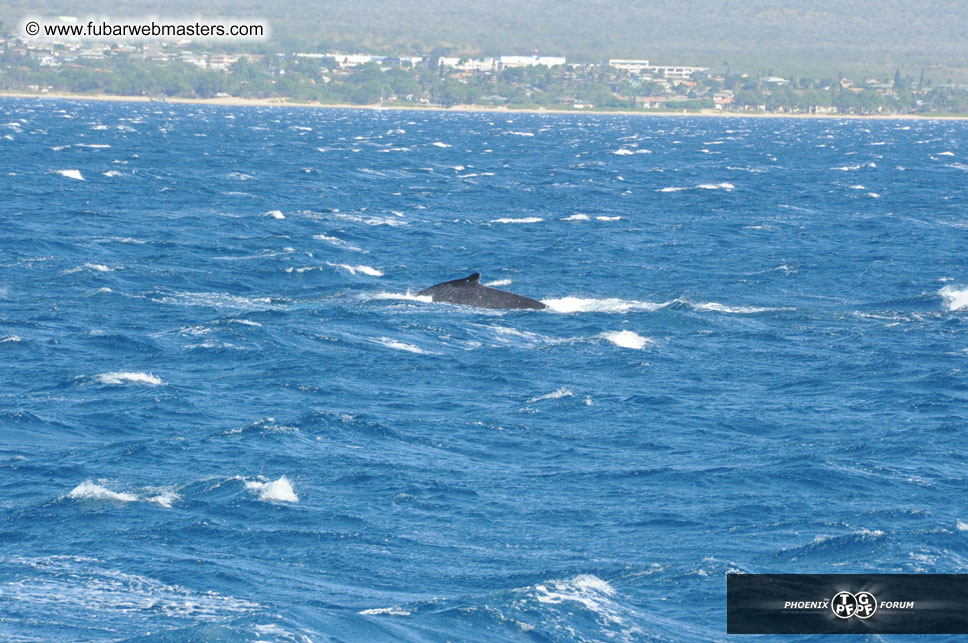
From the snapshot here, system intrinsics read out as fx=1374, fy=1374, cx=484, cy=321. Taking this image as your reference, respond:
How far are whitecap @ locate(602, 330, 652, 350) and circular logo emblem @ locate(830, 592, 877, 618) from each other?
1966 cm

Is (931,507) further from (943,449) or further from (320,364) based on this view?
(320,364)

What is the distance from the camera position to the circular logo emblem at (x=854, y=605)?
71.1 feet

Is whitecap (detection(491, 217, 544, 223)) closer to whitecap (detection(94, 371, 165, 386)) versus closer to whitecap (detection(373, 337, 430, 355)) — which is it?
whitecap (detection(373, 337, 430, 355))

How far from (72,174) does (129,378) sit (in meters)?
65.2

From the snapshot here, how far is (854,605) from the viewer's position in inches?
862

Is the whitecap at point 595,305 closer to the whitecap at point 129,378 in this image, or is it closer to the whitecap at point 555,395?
the whitecap at point 555,395

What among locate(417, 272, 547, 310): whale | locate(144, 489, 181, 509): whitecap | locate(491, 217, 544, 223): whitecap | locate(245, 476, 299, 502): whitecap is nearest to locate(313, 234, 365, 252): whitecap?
locate(491, 217, 544, 223): whitecap

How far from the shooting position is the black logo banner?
21391 mm

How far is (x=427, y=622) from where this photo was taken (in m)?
21.4

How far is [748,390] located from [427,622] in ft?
57.1

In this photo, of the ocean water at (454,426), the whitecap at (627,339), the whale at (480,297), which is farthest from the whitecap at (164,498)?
the whale at (480,297)

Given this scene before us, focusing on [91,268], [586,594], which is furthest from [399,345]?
[586,594]

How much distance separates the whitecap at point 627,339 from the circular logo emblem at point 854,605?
64.5ft

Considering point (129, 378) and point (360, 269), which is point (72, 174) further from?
point (129, 378)
